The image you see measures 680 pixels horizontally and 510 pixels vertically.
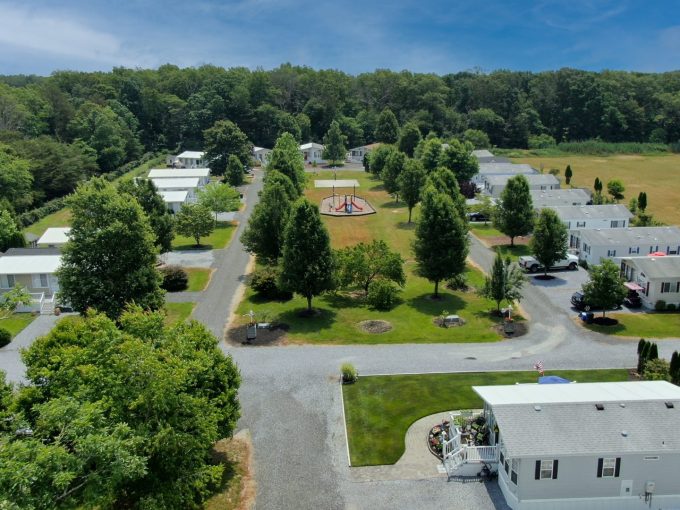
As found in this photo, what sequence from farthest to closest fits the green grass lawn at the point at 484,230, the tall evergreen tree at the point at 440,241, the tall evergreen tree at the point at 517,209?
1. the green grass lawn at the point at 484,230
2. the tall evergreen tree at the point at 517,209
3. the tall evergreen tree at the point at 440,241

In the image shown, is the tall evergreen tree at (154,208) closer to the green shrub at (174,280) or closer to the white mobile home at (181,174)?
the green shrub at (174,280)

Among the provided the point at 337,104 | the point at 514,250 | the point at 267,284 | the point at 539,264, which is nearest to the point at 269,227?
the point at 267,284

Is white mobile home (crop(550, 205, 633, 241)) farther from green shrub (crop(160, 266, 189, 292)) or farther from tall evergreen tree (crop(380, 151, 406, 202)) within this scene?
green shrub (crop(160, 266, 189, 292))

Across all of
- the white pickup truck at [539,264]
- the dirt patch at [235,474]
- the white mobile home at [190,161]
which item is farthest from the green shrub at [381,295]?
the white mobile home at [190,161]

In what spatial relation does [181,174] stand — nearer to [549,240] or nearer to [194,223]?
[194,223]

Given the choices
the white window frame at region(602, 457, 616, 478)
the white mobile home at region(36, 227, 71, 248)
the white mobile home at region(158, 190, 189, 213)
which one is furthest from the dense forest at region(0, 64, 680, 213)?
the white window frame at region(602, 457, 616, 478)
